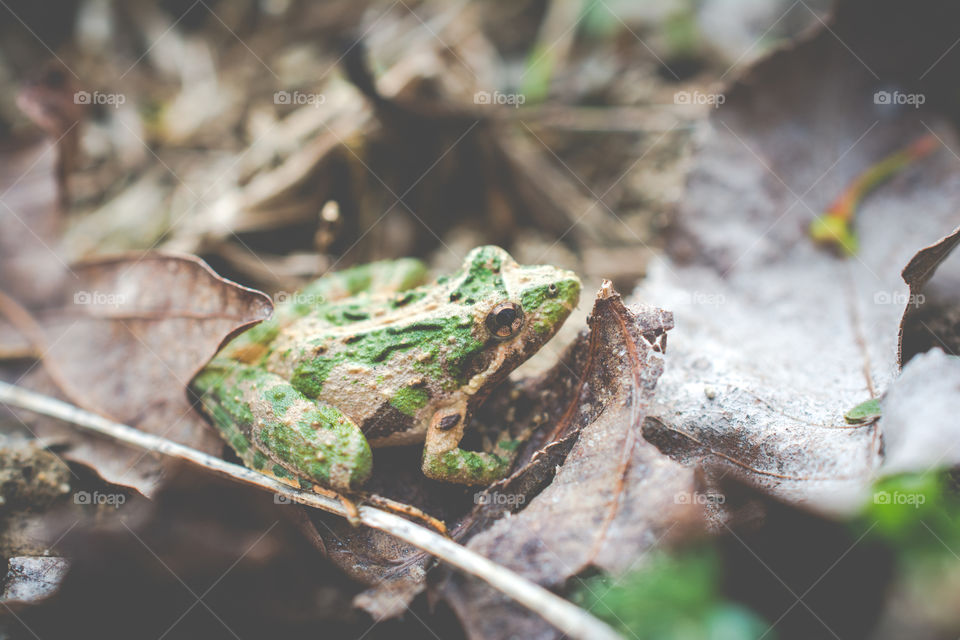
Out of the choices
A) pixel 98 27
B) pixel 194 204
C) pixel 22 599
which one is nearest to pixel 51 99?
pixel 194 204

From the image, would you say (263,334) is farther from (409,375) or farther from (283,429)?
(409,375)

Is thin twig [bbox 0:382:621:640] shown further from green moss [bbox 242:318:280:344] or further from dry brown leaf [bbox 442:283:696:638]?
green moss [bbox 242:318:280:344]

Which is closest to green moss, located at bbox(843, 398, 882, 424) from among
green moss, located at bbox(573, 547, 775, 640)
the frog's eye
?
green moss, located at bbox(573, 547, 775, 640)

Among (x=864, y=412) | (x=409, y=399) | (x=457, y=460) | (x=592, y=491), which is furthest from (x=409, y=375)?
(x=864, y=412)

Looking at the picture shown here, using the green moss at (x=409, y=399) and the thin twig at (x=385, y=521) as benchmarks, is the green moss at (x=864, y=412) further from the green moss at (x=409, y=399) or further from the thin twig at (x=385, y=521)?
the green moss at (x=409, y=399)

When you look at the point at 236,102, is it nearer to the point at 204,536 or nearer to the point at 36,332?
the point at 36,332
